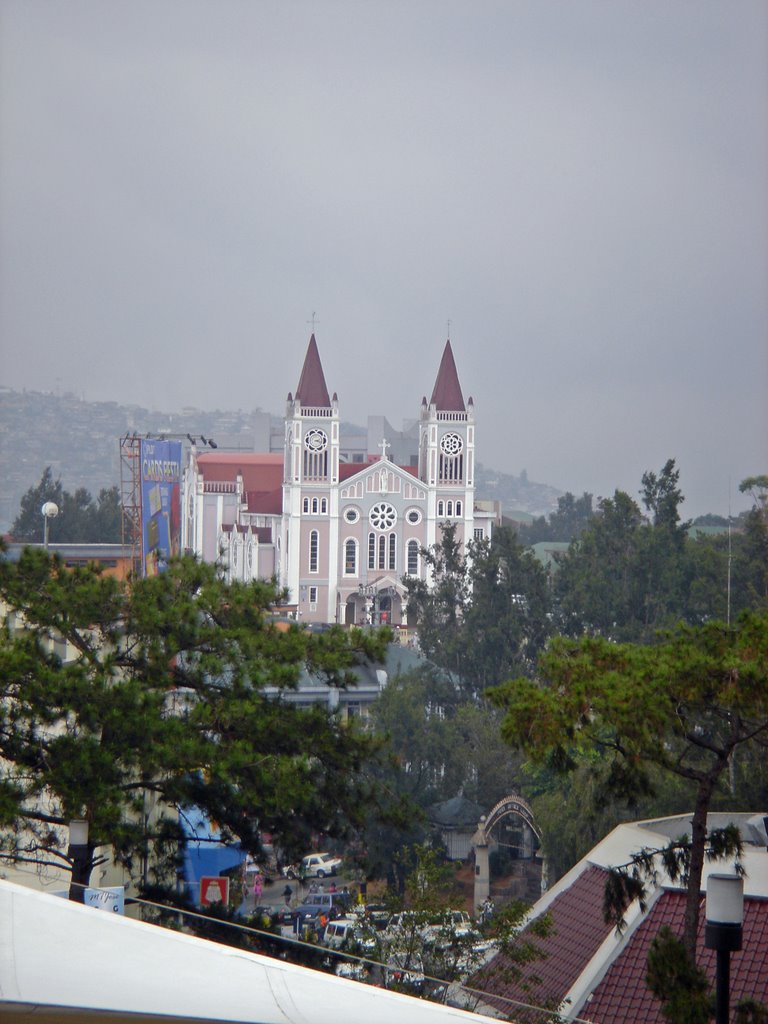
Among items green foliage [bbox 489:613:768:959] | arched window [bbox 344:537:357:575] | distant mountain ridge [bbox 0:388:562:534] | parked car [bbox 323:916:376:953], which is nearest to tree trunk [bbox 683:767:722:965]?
green foliage [bbox 489:613:768:959]

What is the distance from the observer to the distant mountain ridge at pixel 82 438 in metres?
75.2

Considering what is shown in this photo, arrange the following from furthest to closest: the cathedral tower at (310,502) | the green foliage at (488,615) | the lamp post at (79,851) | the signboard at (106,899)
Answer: the cathedral tower at (310,502)
the green foliage at (488,615)
the lamp post at (79,851)
the signboard at (106,899)

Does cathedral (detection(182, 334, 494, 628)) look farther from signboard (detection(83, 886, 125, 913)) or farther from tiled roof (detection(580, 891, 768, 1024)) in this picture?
signboard (detection(83, 886, 125, 913))

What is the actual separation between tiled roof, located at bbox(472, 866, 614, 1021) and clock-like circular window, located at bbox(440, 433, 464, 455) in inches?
1967

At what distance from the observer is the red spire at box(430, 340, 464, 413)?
198 ft

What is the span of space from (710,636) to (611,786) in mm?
1026

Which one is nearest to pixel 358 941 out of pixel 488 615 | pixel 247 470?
pixel 488 615

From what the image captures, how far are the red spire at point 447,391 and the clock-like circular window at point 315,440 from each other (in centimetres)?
554

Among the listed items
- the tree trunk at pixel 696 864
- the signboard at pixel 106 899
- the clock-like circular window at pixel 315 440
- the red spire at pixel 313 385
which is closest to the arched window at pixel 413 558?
the clock-like circular window at pixel 315 440

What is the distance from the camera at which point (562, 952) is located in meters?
8.72

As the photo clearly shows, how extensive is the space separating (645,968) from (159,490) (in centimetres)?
3462

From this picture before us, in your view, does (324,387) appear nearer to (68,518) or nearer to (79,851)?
(68,518)

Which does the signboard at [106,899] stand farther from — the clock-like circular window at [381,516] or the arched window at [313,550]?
the clock-like circular window at [381,516]

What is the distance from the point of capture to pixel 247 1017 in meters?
3.42
